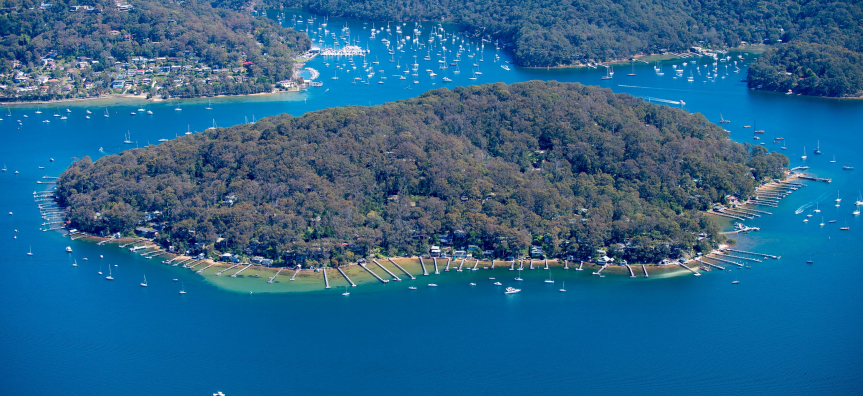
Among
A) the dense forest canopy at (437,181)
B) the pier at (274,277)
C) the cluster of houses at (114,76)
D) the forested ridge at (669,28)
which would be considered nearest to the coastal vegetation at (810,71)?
the forested ridge at (669,28)

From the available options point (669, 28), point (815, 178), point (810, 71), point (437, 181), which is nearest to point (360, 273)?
point (437, 181)

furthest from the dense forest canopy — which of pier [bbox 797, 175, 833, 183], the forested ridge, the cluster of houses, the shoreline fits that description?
the forested ridge

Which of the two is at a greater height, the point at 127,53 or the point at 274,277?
the point at 127,53

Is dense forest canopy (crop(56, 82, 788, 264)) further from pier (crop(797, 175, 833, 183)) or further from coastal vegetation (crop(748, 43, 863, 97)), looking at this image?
coastal vegetation (crop(748, 43, 863, 97))

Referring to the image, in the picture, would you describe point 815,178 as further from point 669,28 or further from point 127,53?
point 127,53

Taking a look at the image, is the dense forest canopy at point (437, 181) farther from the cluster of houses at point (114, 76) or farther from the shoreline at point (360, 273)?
the cluster of houses at point (114, 76)

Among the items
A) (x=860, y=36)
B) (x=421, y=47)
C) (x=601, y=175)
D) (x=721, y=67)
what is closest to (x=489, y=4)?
(x=421, y=47)
